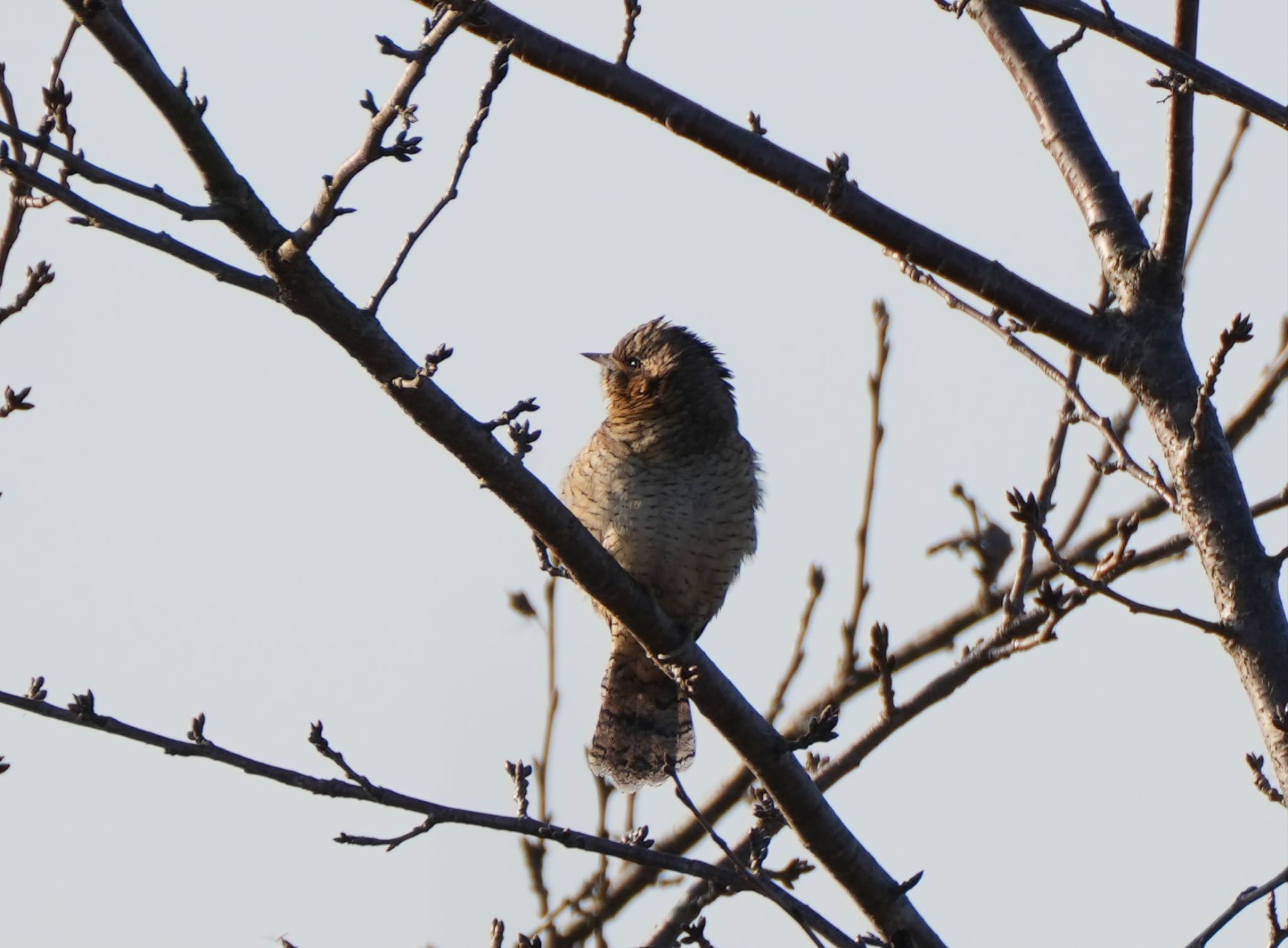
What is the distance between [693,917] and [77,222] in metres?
2.34

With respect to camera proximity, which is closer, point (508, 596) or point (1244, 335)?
point (1244, 335)

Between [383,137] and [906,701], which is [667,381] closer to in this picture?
[906,701]

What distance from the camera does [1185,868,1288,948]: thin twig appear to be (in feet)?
10.1

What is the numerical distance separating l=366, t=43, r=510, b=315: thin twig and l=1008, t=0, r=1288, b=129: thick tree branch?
955 millimetres

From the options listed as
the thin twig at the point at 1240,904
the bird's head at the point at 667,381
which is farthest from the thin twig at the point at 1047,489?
the bird's head at the point at 667,381

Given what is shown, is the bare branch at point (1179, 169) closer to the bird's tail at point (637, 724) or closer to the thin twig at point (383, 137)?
the thin twig at point (383, 137)

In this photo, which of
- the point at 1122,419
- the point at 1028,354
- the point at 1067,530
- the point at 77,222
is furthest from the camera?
the point at 1067,530

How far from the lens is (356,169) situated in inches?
110

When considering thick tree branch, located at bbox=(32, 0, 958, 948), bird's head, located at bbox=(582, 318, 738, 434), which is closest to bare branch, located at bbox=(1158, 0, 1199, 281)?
thick tree branch, located at bbox=(32, 0, 958, 948)

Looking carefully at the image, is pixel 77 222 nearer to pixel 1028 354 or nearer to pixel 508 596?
pixel 1028 354

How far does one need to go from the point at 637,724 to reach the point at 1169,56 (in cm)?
386

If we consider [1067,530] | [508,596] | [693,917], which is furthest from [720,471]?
[693,917]

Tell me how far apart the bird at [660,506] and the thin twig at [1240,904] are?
246cm

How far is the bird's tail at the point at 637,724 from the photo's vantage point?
599cm
